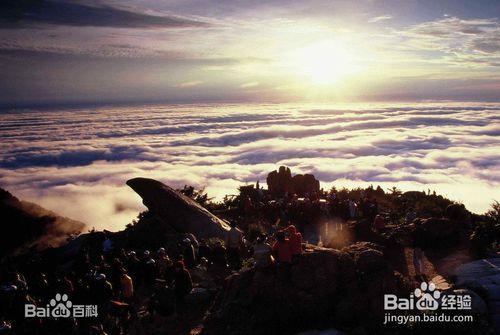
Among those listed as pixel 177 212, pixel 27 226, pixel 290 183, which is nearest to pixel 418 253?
pixel 177 212

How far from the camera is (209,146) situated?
157000 millimetres

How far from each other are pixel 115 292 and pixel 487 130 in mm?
178665

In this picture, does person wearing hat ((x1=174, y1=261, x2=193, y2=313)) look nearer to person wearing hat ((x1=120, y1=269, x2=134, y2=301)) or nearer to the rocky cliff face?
person wearing hat ((x1=120, y1=269, x2=134, y2=301))

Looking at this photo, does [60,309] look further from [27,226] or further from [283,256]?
[27,226]

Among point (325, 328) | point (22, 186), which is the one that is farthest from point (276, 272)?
point (22, 186)

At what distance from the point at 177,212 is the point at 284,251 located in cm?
1048

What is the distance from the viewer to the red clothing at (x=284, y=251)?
347 inches

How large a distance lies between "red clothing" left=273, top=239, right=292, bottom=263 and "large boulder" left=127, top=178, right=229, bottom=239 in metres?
8.55

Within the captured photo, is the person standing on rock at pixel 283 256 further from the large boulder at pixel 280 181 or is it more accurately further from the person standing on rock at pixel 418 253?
the large boulder at pixel 280 181

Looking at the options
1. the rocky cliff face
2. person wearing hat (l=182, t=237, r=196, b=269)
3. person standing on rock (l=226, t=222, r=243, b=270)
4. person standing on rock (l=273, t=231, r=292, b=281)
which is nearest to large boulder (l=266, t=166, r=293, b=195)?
the rocky cliff face

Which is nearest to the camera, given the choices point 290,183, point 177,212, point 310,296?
point 310,296

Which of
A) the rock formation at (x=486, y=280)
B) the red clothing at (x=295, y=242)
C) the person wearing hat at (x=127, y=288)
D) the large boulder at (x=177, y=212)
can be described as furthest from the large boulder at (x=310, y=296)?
the large boulder at (x=177, y=212)

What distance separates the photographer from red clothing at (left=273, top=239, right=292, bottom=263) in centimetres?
881

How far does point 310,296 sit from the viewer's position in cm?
845
